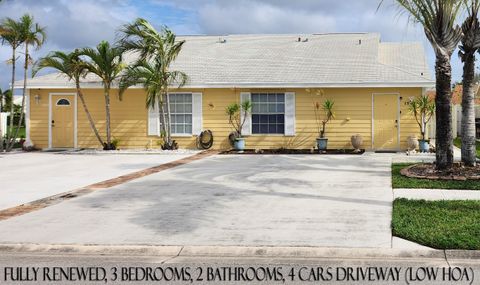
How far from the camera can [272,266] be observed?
6.12 metres

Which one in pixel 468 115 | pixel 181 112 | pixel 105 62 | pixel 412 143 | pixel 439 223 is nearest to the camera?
pixel 439 223

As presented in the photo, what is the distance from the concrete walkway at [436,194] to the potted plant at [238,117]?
10.4m

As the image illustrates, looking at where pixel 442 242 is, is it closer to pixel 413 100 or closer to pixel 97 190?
pixel 97 190

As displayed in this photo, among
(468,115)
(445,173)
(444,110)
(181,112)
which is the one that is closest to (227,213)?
(445,173)

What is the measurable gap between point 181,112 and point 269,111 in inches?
134

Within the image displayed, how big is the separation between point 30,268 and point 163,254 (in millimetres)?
1465

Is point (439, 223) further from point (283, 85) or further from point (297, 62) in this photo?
point (297, 62)

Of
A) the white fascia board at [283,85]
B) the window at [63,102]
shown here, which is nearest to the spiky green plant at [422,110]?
the white fascia board at [283,85]

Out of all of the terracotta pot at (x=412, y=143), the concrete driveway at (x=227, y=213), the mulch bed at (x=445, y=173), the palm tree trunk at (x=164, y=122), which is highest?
the palm tree trunk at (x=164, y=122)

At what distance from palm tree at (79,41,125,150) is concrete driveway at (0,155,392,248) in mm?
7692

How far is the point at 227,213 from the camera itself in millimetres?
8781

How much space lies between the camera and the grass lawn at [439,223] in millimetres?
6703

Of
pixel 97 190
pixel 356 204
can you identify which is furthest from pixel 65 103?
pixel 356 204

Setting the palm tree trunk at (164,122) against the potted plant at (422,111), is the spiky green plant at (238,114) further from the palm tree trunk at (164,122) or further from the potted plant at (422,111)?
the potted plant at (422,111)
